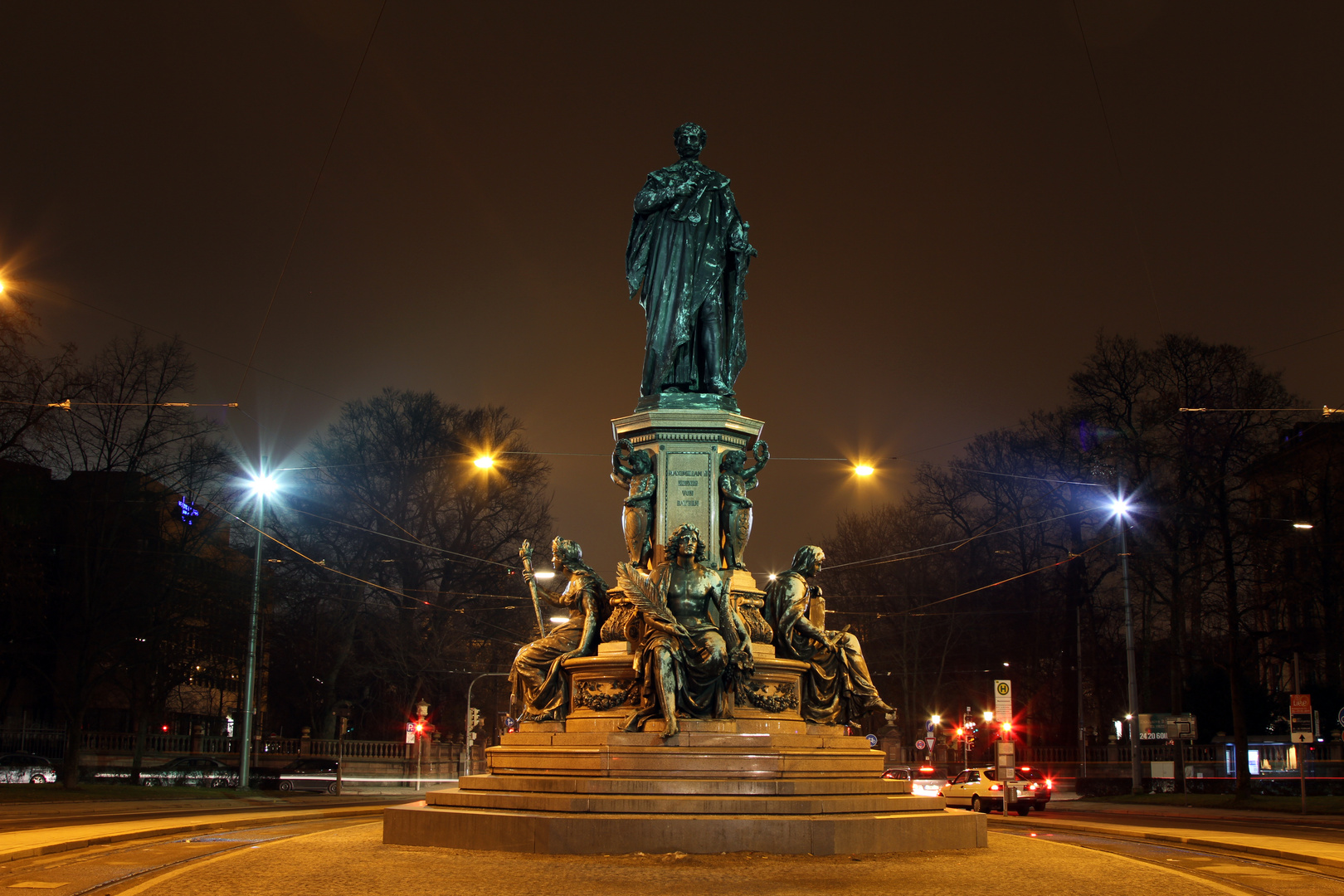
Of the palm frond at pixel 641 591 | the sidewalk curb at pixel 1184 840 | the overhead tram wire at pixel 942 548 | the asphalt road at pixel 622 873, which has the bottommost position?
the sidewalk curb at pixel 1184 840

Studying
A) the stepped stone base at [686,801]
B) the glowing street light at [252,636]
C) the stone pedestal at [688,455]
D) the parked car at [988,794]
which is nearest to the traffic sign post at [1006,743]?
the parked car at [988,794]

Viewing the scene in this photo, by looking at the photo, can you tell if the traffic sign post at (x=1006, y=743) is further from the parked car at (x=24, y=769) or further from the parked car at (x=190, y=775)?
the parked car at (x=24, y=769)

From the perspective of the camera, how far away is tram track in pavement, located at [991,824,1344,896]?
10.8 meters

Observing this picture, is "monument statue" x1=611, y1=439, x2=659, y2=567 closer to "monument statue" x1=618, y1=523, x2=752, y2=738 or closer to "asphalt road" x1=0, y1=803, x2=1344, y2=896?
"monument statue" x1=618, y1=523, x2=752, y2=738

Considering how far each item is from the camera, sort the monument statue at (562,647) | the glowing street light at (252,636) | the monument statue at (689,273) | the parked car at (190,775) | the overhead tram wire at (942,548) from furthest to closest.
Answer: the overhead tram wire at (942,548), the parked car at (190,775), the glowing street light at (252,636), the monument statue at (689,273), the monument statue at (562,647)

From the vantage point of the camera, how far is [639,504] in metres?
15.1

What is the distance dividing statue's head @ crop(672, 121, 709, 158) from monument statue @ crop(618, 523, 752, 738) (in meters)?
5.52

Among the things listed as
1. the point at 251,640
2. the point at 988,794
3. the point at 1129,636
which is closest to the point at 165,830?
the point at 251,640

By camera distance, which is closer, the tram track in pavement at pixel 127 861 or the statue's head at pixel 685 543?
the tram track in pavement at pixel 127 861

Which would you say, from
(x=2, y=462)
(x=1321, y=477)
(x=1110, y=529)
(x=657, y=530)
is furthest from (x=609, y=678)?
(x=1110, y=529)

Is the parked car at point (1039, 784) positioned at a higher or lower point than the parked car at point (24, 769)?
higher

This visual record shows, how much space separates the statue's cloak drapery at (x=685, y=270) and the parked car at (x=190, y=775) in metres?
27.4

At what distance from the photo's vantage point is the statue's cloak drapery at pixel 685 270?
53.8 ft

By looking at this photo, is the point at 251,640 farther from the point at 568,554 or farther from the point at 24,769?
the point at 568,554
